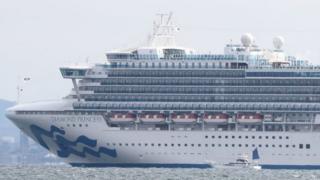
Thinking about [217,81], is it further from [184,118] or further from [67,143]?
[67,143]

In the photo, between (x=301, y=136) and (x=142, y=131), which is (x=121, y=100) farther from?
(x=301, y=136)

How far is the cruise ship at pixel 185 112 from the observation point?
389ft

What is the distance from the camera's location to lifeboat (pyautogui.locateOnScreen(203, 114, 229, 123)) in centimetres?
11931

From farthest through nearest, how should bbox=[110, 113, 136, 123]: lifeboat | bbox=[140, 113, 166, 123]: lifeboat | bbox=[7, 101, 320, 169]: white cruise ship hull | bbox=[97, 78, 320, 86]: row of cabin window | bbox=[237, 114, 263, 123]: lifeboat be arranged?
1. bbox=[110, 113, 136, 123]: lifeboat
2. bbox=[140, 113, 166, 123]: lifeboat
3. bbox=[97, 78, 320, 86]: row of cabin window
4. bbox=[237, 114, 263, 123]: lifeboat
5. bbox=[7, 101, 320, 169]: white cruise ship hull

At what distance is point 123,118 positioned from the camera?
12019 cm

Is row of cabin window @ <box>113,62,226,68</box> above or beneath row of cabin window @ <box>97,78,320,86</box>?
above

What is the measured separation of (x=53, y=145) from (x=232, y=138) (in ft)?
44.1

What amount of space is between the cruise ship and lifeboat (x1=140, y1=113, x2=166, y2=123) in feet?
0.24

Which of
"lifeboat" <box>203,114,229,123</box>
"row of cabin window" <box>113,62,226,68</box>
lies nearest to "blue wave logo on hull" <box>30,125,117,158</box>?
"row of cabin window" <box>113,62,226,68</box>

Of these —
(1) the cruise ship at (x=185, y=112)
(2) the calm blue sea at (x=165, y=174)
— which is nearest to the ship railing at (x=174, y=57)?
(1) the cruise ship at (x=185, y=112)

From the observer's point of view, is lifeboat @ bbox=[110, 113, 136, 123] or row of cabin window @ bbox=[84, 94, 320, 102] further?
lifeboat @ bbox=[110, 113, 136, 123]

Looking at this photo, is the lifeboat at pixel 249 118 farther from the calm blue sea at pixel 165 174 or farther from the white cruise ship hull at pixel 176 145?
the calm blue sea at pixel 165 174

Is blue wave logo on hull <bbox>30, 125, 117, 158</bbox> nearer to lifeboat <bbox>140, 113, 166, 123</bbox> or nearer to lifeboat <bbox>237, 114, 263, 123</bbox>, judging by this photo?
lifeboat <bbox>140, 113, 166, 123</bbox>

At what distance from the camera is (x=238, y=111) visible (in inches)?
4697
